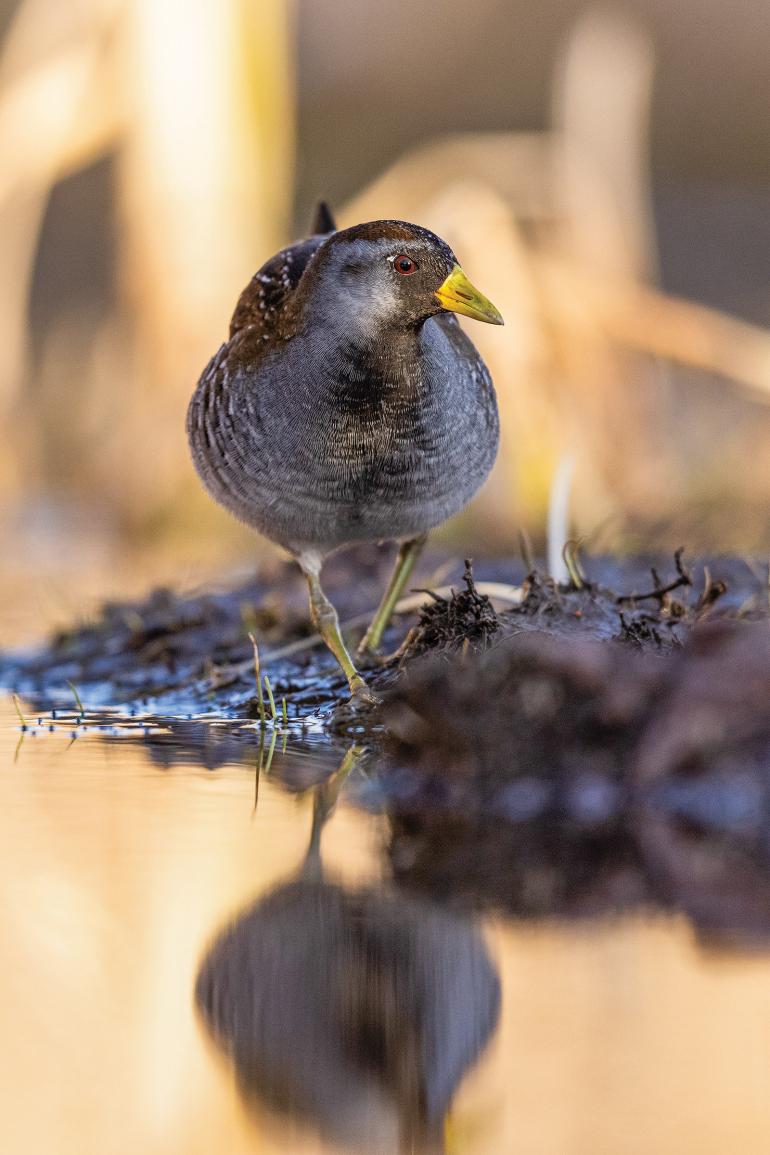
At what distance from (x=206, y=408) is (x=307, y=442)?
2.15ft

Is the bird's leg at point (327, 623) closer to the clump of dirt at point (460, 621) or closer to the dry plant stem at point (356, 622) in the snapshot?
the dry plant stem at point (356, 622)

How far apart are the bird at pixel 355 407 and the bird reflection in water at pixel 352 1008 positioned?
1683mm

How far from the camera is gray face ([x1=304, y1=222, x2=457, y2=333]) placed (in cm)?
470

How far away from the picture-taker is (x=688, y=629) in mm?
4531

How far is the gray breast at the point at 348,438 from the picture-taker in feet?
15.8

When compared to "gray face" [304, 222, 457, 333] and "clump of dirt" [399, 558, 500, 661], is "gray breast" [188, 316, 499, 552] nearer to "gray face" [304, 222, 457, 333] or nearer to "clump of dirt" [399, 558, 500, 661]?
"gray face" [304, 222, 457, 333]

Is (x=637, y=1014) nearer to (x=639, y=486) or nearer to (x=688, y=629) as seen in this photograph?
(x=688, y=629)

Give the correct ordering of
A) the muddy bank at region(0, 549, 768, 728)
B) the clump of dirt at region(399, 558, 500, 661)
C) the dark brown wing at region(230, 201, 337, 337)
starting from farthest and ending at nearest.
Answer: the dark brown wing at region(230, 201, 337, 337)
the muddy bank at region(0, 549, 768, 728)
the clump of dirt at region(399, 558, 500, 661)

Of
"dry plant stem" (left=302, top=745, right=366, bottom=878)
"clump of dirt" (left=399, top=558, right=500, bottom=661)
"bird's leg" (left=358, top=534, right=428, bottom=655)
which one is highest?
"bird's leg" (left=358, top=534, right=428, bottom=655)

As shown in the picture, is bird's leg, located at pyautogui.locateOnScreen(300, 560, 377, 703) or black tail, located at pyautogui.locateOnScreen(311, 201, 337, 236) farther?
black tail, located at pyautogui.locateOnScreen(311, 201, 337, 236)

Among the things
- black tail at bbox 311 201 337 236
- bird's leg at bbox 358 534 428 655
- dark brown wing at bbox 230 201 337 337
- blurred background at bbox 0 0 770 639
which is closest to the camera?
dark brown wing at bbox 230 201 337 337

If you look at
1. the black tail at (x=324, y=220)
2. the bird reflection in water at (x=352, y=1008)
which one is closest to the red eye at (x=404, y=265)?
the black tail at (x=324, y=220)

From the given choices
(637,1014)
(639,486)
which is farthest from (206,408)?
(639,486)

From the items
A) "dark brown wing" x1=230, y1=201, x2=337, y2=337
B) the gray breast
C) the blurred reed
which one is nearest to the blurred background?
the blurred reed
